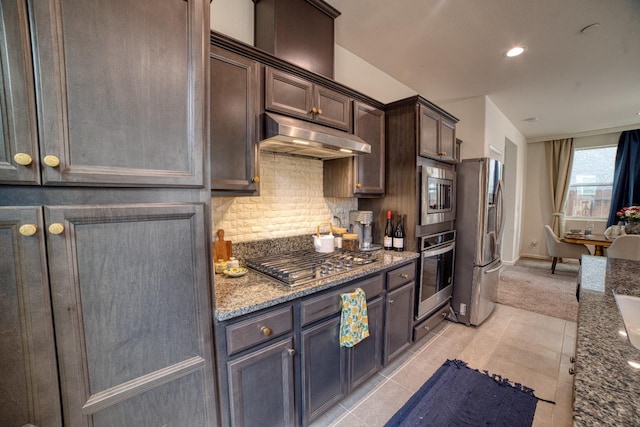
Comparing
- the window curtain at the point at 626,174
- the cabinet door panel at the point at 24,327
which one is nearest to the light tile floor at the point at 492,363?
the cabinet door panel at the point at 24,327

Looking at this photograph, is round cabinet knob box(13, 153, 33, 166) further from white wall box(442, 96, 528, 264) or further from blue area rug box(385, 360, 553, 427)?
white wall box(442, 96, 528, 264)

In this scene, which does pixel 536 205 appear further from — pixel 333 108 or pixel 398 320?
pixel 333 108

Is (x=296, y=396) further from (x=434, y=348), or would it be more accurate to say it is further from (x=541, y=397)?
(x=541, y=397)

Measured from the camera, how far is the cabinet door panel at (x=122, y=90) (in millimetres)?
750

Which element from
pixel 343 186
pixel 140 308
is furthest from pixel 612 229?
pixel 140 308

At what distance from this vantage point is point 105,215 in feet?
2.76

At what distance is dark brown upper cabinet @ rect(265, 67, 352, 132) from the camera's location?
5.16 feet

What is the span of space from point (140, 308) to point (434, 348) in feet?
8.30

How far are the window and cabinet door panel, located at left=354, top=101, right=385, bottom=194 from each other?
625cm

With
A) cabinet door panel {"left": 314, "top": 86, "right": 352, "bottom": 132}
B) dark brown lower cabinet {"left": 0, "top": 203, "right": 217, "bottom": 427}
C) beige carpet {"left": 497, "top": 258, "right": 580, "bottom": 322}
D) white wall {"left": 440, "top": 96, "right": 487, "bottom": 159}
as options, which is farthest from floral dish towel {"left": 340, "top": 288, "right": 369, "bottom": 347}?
white wall {"left": 440, "top": 96, "right": 487, "bottom": 159}

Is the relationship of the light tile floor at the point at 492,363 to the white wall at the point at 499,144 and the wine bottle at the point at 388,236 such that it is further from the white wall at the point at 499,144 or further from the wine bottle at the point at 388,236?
the white wall at the point at 499,144

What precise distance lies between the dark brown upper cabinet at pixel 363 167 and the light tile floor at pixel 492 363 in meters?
1.55

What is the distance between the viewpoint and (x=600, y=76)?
304 cm

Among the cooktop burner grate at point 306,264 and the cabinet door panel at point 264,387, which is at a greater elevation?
the cooktop burner grate at point 306,264
